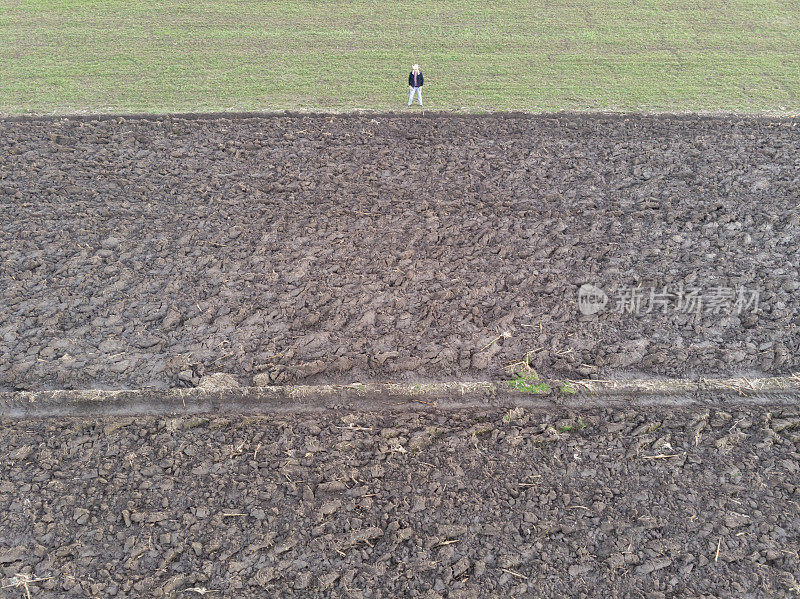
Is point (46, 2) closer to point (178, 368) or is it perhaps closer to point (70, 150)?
point (70, 150)

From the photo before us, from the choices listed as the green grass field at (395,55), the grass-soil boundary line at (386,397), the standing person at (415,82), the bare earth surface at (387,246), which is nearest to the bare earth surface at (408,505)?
the grass-soil boundary line at (386,397)

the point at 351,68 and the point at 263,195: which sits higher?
the point at 351,68

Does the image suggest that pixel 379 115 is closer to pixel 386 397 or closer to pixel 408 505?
pixel 386 397

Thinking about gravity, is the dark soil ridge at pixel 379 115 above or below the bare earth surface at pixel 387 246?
above

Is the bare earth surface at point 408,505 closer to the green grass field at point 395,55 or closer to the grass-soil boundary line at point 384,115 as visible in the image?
the grass-soil boundary line at point 384,115

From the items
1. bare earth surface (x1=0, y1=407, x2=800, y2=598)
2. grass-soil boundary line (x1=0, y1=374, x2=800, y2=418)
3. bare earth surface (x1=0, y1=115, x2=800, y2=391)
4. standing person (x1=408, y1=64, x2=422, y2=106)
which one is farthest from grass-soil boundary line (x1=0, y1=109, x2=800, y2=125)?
bare earth surface (x1=0, y1=407, x2=800, y2=598)

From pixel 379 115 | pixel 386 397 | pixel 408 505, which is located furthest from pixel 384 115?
pixel 408 505

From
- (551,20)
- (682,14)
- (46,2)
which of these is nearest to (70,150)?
(46,2)
